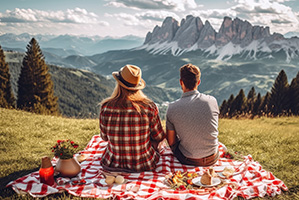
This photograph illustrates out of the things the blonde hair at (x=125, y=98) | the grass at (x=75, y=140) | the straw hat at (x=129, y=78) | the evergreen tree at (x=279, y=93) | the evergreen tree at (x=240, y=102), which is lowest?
the evergreen tree at (x=240, y=102)

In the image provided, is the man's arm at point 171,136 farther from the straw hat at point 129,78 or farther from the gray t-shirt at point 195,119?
the straw hat at point 129,78

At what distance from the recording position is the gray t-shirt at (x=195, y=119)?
5.37 m

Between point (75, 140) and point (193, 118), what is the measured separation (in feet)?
17.0

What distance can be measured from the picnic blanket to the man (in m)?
0.63

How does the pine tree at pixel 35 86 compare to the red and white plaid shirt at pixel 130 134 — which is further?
the pine tree at pixel 35 86

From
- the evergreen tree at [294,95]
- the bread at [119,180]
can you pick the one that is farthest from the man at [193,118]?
the evergreen tree at [294,95]

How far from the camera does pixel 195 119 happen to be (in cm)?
539

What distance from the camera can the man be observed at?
17.5 feet

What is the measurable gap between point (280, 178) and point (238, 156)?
1342 millimetres

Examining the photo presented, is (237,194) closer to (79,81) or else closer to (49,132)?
(49,132)

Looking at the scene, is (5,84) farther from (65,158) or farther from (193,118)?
(193,118)

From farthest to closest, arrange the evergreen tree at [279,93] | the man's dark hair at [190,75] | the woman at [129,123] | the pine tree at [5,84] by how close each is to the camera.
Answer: the pine tree at [5,84] < the evergreen tree at [279,93] < the man's dark hair at [190,75] < the woman at [129,123]

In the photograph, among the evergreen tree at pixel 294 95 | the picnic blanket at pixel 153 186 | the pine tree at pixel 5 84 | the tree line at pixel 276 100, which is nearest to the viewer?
the picnic blanket at pixel 153 186

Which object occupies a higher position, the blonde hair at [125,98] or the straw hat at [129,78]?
the straw hat at [129,78]
